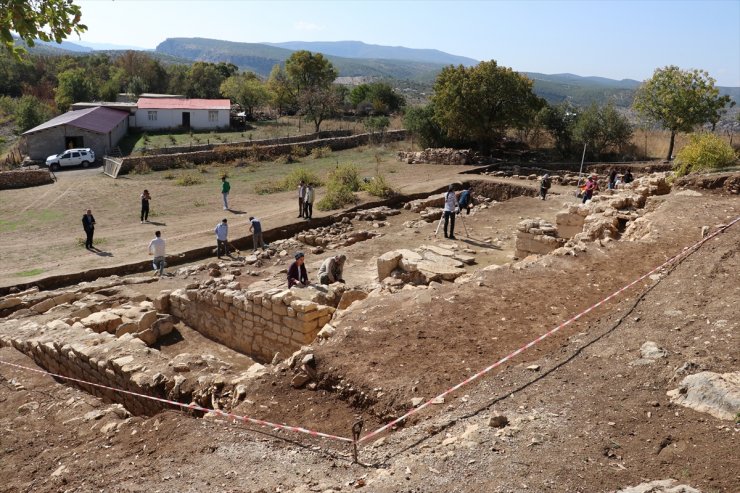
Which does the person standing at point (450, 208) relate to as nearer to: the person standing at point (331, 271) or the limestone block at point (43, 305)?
the person standing at point (331, 271)

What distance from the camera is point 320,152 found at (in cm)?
3750

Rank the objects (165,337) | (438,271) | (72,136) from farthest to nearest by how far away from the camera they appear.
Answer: (72,136) → (438,271) → (165,337)

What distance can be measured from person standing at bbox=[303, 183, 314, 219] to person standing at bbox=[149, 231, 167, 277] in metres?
6.35

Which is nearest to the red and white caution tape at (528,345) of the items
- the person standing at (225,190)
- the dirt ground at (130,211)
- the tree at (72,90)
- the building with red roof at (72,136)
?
the dirt ground at (130,211)

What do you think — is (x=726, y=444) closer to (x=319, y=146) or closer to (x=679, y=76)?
(x=679, y=76)

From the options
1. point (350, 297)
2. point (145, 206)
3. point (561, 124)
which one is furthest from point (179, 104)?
point (350, 297)

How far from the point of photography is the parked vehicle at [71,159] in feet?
107

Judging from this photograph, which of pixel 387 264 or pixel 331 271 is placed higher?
pixel 387 264

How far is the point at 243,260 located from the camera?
1739cm

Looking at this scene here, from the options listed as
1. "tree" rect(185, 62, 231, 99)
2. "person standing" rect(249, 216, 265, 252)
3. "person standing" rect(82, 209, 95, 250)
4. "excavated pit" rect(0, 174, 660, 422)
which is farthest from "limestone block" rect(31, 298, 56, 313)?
"tree" rect(185, 62, 231, 99)

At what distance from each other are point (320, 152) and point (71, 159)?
1466cm

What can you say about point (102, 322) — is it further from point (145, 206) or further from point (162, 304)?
point (145, 206)

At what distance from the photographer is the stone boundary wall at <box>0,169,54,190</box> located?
91.9 feet

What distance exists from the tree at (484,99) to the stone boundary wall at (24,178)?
839 inches
